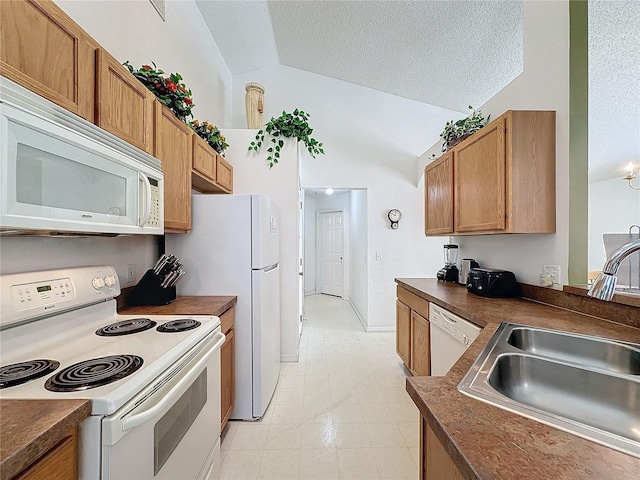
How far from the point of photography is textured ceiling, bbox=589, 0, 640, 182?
1.93 metres

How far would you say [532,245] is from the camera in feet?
6.82

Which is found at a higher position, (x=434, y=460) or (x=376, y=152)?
(x=376, y=152)

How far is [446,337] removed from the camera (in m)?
2.01

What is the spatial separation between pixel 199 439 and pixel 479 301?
1858 millimetres

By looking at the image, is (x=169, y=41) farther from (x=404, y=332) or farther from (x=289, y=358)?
(x=404, y=332)

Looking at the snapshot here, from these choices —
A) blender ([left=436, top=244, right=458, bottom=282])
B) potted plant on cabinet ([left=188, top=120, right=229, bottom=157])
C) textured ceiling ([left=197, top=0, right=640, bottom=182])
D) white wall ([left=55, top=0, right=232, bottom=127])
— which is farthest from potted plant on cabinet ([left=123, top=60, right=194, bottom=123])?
blender ([left=436, top=244, right=458, bottom=282])

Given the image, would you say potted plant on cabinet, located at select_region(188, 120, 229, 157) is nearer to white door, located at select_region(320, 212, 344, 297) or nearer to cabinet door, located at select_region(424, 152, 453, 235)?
cabinet door, located at select_region(424, 152, 453, 235)

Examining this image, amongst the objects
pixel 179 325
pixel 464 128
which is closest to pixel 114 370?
pixel 179 325

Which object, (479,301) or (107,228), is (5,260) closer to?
(107,228)

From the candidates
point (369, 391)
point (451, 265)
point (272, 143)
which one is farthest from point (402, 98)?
point (369, 391)

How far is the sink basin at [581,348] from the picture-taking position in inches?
43.5

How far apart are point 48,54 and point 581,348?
Answer: 7.55 ft

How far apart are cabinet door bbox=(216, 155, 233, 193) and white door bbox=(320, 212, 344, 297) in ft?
13.0

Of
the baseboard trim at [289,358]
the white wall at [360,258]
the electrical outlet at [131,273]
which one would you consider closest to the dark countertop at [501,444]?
the electrical outlet at [131,273]
